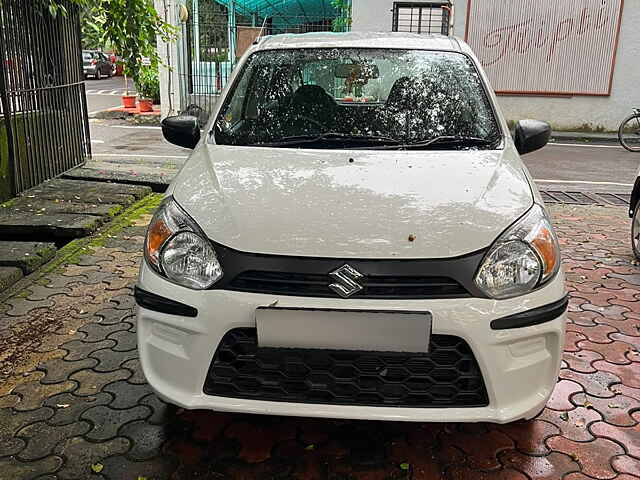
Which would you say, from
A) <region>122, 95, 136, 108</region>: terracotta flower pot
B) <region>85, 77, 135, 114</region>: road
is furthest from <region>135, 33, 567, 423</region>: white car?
<region>85, 77, 135, 114</region>: road

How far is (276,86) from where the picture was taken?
363 centimetres

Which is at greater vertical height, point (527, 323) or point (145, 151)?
point (527, 323)

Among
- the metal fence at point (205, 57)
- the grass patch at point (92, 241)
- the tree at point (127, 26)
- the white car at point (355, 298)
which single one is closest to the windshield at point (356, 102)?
the white car at point (355, 298)

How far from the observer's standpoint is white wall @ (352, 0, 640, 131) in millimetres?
13945

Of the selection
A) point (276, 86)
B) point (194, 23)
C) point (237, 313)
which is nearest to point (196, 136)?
point (276, 86)

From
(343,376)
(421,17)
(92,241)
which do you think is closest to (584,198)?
(92,241)

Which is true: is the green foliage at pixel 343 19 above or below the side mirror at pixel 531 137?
above

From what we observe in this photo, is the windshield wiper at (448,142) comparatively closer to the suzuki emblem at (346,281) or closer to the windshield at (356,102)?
the windshield at (356,102)

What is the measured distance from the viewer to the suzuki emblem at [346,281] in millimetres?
2148

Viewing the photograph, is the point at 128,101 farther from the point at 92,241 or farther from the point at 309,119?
the point at 309,119

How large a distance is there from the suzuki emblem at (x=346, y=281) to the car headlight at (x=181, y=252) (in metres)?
0.41

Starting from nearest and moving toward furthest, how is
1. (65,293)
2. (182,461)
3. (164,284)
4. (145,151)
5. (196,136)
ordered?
(164,284)
(182,461)
(196,136)
(65,293)
(145,151)

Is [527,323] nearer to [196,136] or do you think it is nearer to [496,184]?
[496,184]

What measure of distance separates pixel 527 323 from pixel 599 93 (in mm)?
13559
